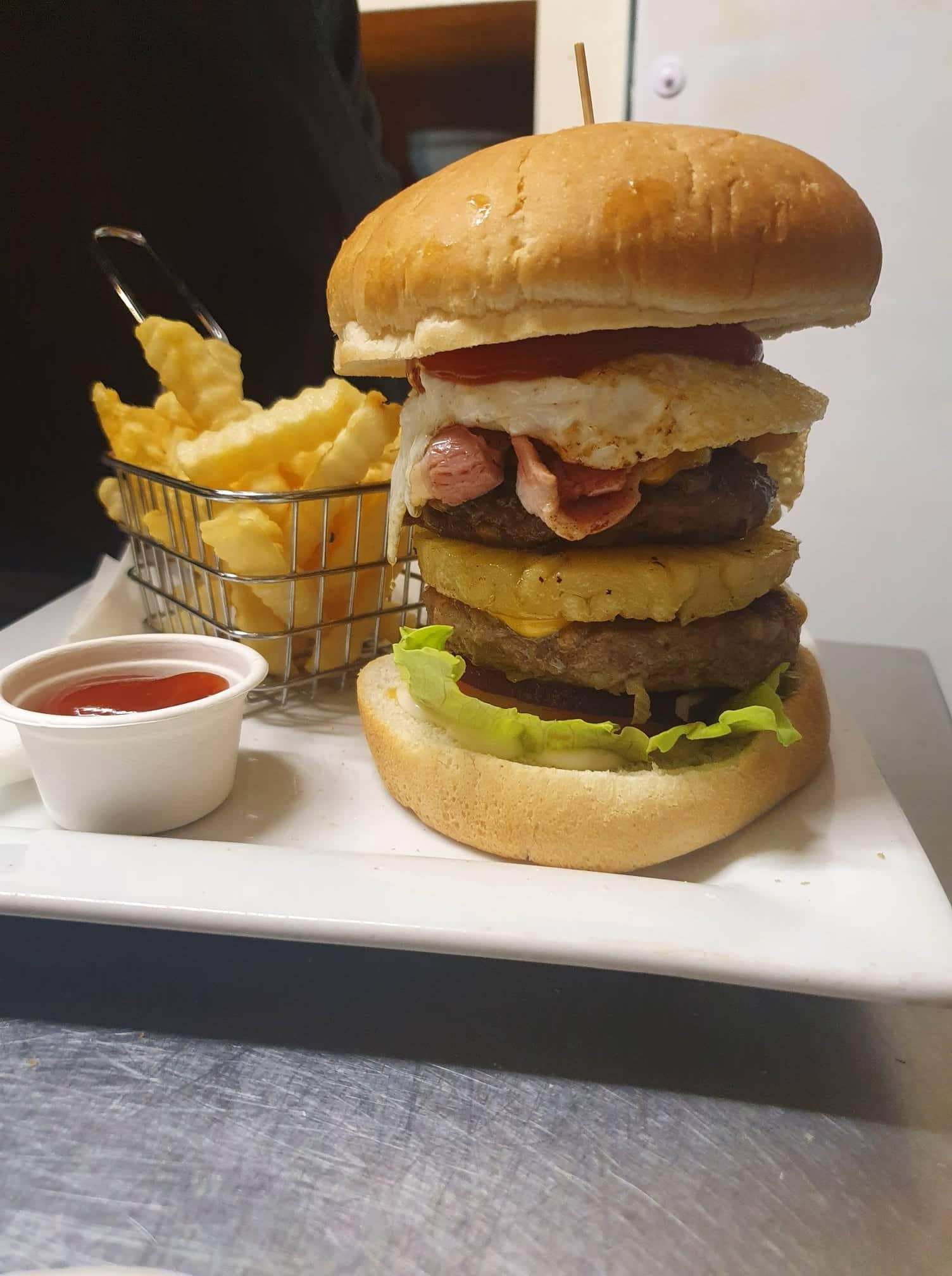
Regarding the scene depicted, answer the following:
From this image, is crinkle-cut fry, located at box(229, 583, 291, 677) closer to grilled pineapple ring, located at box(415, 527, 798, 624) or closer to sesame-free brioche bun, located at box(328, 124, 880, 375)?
grilled pineapple ring, located at box(415, 527, 798, 624)

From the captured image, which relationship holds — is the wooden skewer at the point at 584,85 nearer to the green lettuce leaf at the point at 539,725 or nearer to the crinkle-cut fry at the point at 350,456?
the crinkle-cut fry at the point at 350,456

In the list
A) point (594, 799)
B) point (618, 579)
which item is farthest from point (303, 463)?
point (594, 799)

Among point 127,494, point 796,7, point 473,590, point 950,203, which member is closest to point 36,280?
point 127,494

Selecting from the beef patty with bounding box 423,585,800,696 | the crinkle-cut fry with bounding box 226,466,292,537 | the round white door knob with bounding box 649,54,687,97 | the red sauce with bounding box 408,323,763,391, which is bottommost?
the beef patty with bounding box 423,585,800,696

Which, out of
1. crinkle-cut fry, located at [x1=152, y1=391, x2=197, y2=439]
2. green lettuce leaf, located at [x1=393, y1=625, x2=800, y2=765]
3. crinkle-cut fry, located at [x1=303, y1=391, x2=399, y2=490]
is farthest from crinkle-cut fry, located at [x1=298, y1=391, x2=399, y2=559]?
green lettuce leaf, located at [x1=393, y1=625, x2=800, y2=765]

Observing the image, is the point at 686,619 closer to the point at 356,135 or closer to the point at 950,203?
the point at 356,135

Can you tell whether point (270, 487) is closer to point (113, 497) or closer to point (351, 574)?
point (351, 574)
